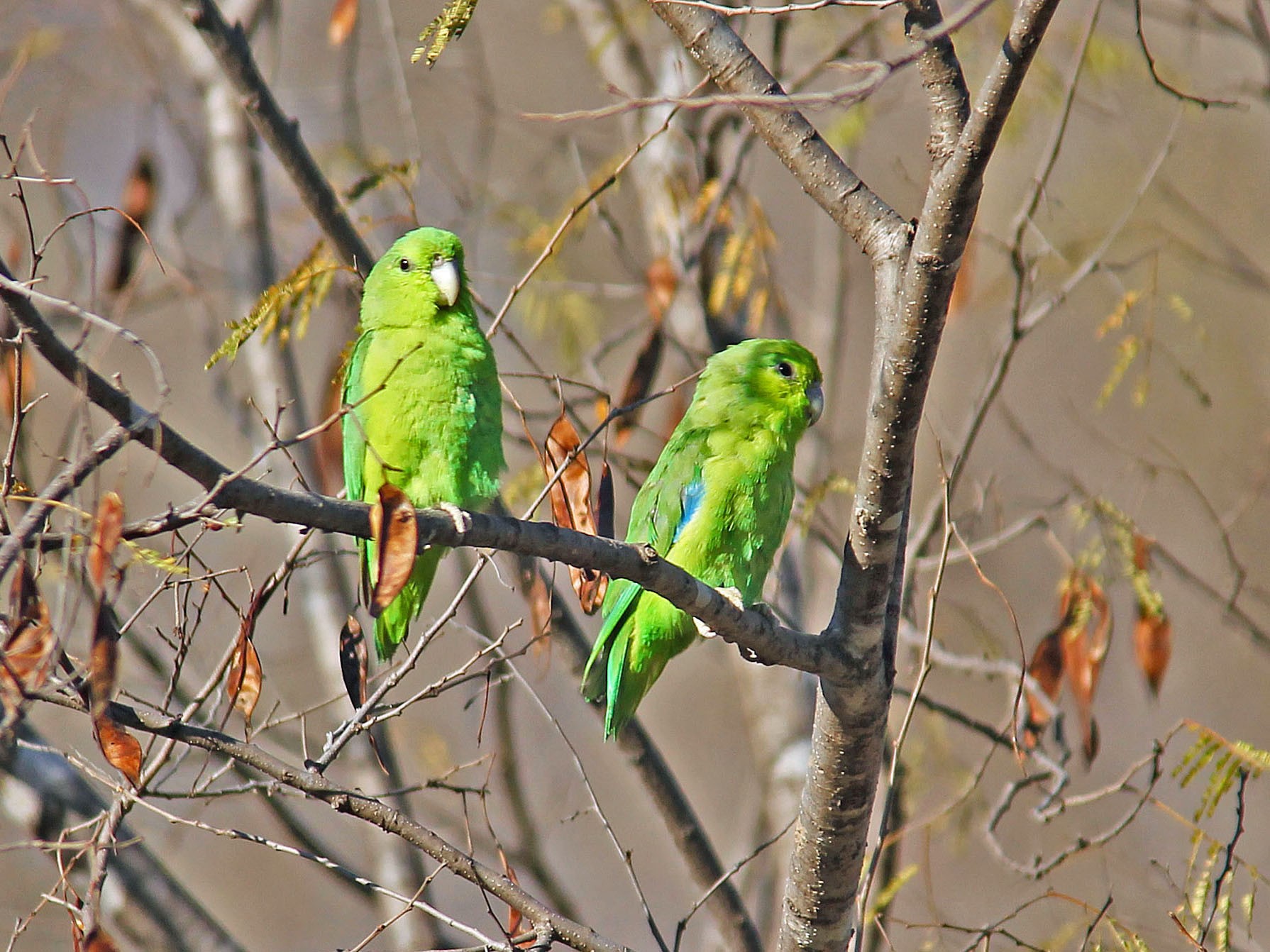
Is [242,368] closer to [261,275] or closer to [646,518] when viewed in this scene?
[261,275]

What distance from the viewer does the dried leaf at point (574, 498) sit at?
3072mm

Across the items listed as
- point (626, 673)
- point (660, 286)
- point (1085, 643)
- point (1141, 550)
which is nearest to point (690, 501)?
point (626, 673)

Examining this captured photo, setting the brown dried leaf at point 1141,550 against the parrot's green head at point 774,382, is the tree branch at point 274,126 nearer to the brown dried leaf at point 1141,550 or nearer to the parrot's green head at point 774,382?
the parrot's green head at point 774,382

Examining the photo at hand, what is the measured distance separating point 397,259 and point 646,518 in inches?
47.2

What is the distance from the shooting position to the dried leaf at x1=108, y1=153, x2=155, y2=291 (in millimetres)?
4602

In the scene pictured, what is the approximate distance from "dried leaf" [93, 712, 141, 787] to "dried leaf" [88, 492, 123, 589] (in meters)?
0.67

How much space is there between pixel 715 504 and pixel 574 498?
955 millimetres

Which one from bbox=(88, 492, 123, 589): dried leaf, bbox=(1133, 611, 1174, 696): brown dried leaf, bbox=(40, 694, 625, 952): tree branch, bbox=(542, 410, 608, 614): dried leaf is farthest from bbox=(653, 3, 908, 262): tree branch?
bbox=(1133, 611, 1174, 696): brown dried leaf

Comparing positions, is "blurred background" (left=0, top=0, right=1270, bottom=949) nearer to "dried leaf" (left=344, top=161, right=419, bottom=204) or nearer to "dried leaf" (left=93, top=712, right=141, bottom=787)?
"dried leaf" (left=344, top=161, right=419, bottom=204)

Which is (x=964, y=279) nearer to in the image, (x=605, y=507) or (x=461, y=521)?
(x=605, y=507)

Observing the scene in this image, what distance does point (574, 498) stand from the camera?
10.3ft

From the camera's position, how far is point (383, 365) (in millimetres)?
3594

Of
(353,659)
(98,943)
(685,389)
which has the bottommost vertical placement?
(98,943)

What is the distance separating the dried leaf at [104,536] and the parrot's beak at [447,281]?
209cm
